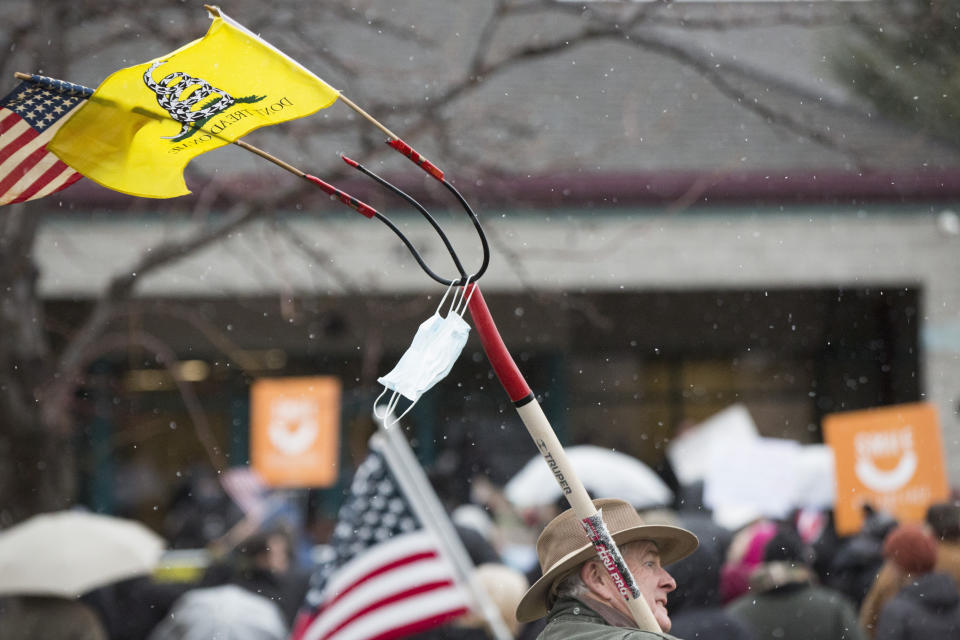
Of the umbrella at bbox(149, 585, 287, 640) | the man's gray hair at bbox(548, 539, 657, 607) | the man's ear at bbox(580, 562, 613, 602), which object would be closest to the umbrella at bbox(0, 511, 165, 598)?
the umbrella at bbox(149, 585, 287, 640)

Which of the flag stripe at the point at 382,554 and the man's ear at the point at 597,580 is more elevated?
the man's ear at the point at 597,580

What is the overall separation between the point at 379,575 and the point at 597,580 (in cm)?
218

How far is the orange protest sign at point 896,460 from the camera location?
24.2 ft

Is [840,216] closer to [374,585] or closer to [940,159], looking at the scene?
[940,159]

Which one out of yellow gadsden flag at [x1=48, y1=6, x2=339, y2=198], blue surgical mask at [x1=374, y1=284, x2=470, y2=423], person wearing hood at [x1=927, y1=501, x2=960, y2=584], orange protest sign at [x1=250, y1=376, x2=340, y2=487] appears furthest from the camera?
orange protest sign at [x1=250, y1=376, x2=340, y2=487]

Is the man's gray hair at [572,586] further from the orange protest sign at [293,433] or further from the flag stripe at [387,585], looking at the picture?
the orange protest sign at [293,433]

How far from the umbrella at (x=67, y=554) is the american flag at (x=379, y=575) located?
109cm

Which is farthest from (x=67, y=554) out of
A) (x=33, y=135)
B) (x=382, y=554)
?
(x=33, y=135)

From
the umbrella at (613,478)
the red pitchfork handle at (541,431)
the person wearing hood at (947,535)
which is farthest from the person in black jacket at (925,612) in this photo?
the red pitchfork handle at (541,431)

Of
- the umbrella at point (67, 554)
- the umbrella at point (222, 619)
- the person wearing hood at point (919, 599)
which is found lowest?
the umbrella at point (67, 554)

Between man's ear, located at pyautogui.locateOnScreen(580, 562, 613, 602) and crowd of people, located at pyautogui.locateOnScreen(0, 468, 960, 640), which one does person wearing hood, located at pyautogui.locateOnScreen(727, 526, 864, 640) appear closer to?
crowd of people, located at pyautogui.locateOnScreen(0, 468, 960, 640)

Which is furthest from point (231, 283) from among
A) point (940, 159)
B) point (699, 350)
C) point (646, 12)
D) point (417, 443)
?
point (646, 12)

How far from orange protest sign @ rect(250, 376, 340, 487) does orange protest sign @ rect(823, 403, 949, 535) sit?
4121mm

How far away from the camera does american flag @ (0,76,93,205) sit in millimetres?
2473
